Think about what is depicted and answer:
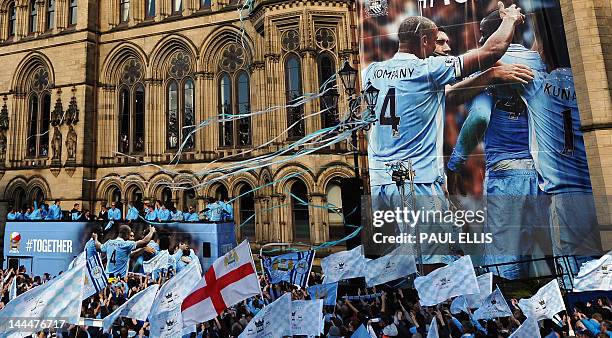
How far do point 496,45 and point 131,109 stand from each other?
708 inches

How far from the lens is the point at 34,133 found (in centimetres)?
2458

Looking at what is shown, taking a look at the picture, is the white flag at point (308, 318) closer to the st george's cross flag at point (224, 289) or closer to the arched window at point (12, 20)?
the st george's cross flag at point (224, 289)

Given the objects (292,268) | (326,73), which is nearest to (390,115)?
(326,73)

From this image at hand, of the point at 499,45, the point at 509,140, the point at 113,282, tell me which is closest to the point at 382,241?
the point at 509,140

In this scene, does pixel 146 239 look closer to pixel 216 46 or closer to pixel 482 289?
pixel 482 289

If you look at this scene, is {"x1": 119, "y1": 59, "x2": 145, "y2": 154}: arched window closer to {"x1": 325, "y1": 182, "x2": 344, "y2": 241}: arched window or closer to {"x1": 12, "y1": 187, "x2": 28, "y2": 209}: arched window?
{"x1": 12, "y1": 187, "x2": 28, "y2": 209}: arched window

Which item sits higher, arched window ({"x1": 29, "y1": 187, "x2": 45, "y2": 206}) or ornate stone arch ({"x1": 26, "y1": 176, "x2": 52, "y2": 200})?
ornate stone arch ({"x1": 26, "y1": 176, "x2": 52, "y2": 200})

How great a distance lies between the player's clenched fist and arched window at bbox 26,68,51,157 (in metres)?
23.0

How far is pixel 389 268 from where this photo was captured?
8.89 m

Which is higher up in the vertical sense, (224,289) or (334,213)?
(334,213)

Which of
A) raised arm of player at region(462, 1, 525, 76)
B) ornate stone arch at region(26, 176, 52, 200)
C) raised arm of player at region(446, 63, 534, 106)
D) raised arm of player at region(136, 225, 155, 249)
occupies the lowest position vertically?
raised arm of player at region(136, 225, 155, 249)

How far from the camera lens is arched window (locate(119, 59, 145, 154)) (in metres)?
23.0

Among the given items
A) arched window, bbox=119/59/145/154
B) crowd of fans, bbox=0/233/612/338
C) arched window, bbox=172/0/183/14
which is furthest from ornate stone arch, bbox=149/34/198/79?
crowd of fans, bbox=0/233/612/338

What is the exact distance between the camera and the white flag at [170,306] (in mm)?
7047
